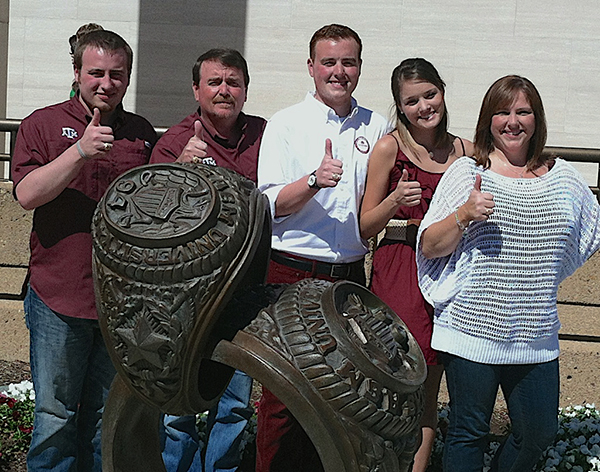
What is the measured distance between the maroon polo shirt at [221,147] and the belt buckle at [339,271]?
0.49m

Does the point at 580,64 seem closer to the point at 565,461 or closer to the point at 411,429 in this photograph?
the point at 565,461

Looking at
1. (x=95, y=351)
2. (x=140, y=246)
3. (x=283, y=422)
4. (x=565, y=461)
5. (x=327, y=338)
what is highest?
(x=140, y=246)

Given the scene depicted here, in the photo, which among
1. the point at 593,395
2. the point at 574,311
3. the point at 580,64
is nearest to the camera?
the point at 593,395

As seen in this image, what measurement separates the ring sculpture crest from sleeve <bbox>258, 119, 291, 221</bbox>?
3.09 ft

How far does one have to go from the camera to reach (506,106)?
3484 mm

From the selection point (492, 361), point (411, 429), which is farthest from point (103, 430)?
point (492, 361)

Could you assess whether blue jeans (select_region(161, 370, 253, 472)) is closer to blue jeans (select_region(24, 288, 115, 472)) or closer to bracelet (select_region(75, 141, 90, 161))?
blue jeans (select_region(24, 288, 115, 472))

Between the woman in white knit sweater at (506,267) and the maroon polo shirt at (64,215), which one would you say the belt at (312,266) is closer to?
the woman in white knit sweater at (506,267)

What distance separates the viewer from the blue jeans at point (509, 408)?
136 inches

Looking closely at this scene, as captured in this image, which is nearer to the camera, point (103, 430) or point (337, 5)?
point (103, 430)

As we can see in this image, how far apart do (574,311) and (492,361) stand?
2.42 m

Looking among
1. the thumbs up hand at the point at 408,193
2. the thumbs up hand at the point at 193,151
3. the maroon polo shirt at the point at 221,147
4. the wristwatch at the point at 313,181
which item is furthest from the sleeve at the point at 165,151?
the thumbs up hand at the point at 408,193

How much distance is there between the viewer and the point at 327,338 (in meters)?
2.46

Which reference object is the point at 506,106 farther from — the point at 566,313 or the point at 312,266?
the point at 566,313
